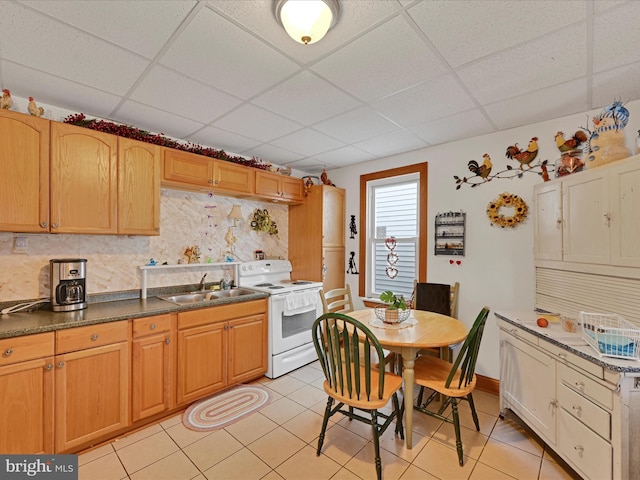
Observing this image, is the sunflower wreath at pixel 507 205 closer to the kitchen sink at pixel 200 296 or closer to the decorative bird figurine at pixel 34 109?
the kitchen sink at pixel 200 296

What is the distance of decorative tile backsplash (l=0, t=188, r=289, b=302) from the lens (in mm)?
2260

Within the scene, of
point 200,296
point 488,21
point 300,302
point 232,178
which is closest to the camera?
point 488,21

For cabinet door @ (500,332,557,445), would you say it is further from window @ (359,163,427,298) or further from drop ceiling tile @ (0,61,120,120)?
drop ceiling tile @ (0,61,120,120)

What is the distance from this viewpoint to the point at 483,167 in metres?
2.99

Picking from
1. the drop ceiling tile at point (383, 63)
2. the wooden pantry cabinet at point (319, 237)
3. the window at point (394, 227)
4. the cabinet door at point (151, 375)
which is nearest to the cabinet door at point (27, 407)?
the cabinet door at point (151, 375)

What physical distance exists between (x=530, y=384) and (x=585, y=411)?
46 cm

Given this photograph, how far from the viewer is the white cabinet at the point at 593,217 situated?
1.75 metres

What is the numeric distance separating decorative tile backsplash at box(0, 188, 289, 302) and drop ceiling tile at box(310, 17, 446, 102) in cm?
209

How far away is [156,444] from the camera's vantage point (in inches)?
83.4

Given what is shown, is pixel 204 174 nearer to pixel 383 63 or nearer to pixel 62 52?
pixel 62 52

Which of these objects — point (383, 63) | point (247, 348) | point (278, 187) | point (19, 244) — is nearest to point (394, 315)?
point (247, 348)

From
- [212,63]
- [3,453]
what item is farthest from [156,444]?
[212,63]

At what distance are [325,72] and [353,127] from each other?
3.08 feet

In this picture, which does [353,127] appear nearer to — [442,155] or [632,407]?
[442,155]
